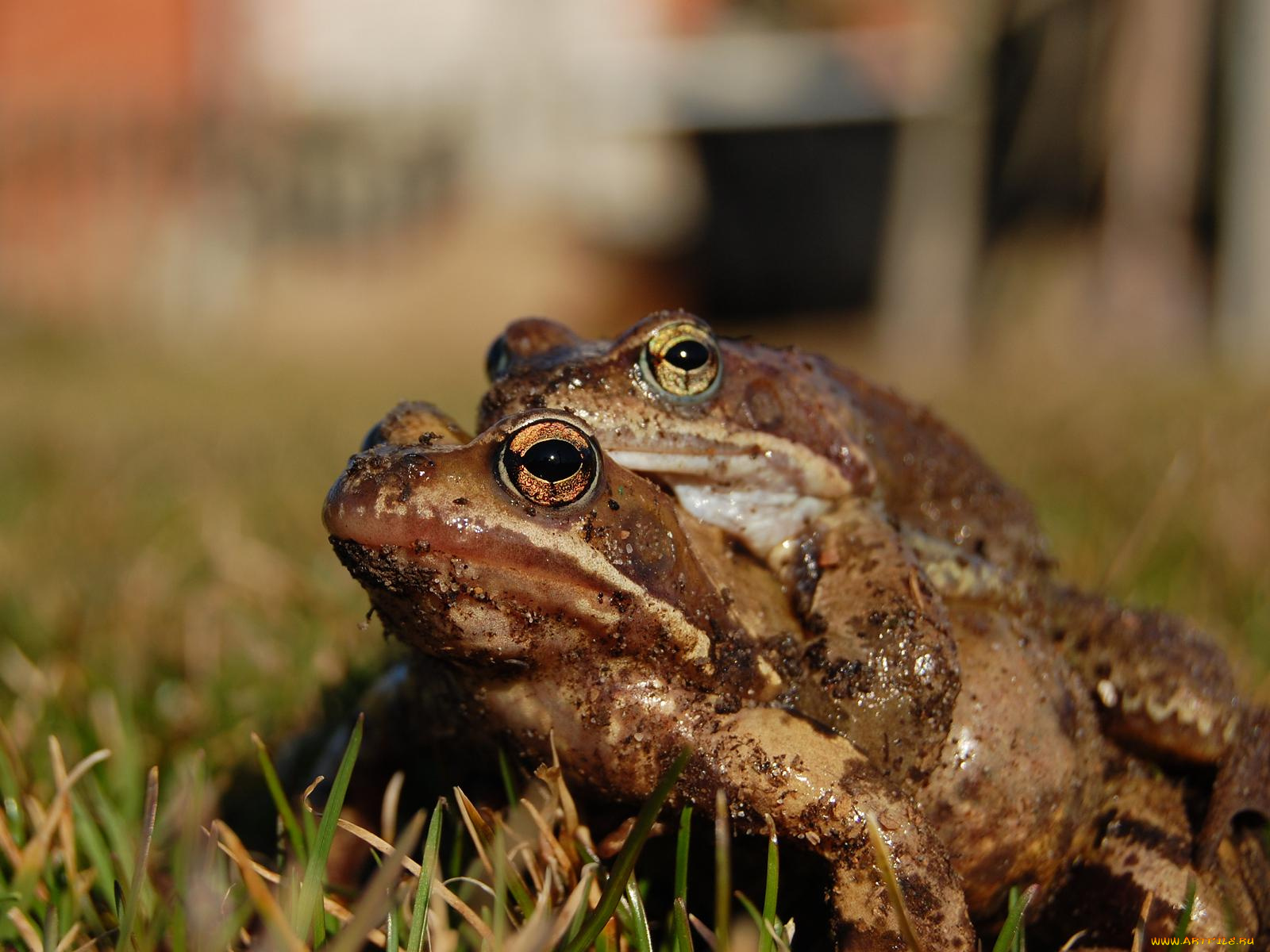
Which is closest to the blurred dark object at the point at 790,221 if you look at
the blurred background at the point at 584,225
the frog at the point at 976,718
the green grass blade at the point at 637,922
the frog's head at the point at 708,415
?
the blurred background at the point at 584,225

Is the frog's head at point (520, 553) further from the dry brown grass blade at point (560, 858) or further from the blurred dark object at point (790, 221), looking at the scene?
the blurred dark object at point (790, 221)

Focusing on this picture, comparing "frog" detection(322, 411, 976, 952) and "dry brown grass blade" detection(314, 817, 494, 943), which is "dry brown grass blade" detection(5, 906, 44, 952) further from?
"frog" detection(322, 411, 976, 952)

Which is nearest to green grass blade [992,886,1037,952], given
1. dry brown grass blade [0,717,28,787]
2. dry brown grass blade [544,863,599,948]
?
dry brown grass blade [544,863,599,948]

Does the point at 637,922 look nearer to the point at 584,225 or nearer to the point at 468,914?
the point at 468,914

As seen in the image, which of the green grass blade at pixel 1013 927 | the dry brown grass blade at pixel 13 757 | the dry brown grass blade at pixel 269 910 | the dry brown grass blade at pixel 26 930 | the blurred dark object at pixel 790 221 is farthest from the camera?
the blurred dark object at pixel 790 221

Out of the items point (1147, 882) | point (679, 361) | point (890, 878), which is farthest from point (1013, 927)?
point (679, 361)
